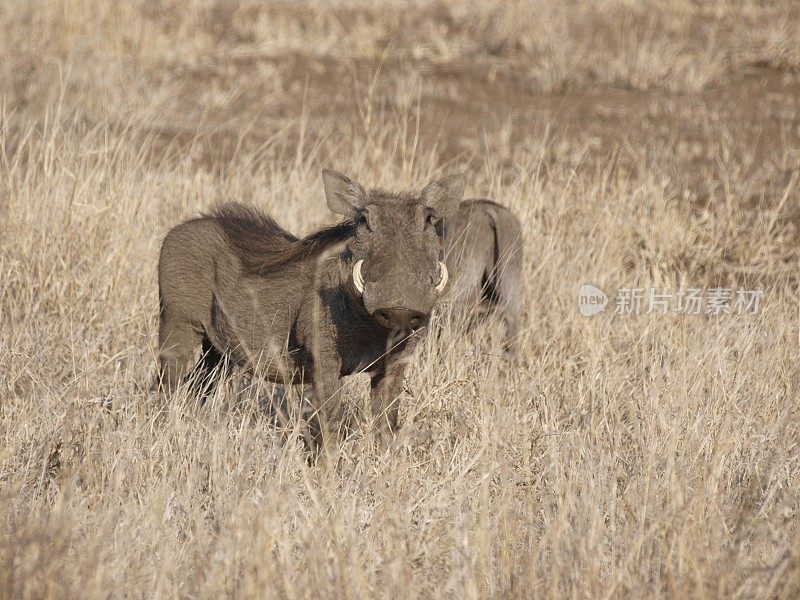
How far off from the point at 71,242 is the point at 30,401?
5.03 feet

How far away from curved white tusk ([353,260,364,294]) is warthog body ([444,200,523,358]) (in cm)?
145

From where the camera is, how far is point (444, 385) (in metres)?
3.99

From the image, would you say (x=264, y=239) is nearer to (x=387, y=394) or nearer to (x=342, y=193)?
(x=342, y=193)

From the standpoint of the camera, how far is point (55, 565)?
104 inches

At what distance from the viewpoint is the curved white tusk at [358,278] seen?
3256 millimetres

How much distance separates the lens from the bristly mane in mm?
3738

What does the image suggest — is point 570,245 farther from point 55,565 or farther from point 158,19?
point 158,19

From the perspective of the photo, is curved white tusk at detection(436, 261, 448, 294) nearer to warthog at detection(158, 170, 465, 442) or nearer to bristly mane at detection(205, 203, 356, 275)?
warthog at detection(158, 170, 465, 442)

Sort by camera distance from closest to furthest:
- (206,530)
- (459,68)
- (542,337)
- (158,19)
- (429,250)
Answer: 1. (206,530)
2. (429,250)
3. (542,337)
4. (459,68)
5. (158,19)

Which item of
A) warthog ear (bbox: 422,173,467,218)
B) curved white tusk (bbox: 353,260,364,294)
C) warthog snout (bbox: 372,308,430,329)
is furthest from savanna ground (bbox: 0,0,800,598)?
warthog ear (bbox: 422,173,467,218)

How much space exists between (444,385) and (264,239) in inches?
31.5

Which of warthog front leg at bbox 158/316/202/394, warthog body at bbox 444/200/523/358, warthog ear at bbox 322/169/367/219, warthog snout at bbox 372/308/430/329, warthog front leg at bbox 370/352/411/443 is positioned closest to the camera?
warthog snout at bbox 372/308/430/329

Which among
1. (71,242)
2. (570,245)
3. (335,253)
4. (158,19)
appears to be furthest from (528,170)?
(158,19)

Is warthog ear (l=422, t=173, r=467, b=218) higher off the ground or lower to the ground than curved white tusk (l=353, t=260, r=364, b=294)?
higher
